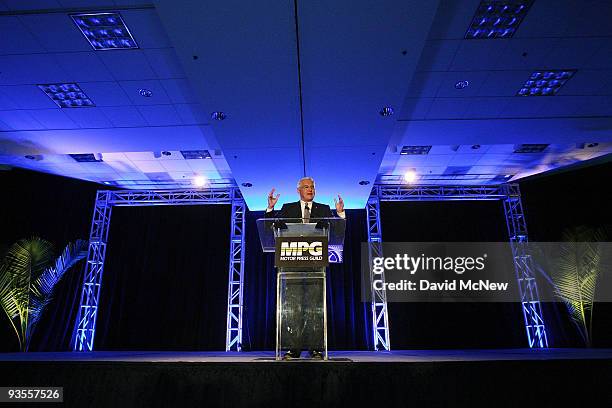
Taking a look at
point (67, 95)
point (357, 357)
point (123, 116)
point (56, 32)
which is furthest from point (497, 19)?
point (67, 95)

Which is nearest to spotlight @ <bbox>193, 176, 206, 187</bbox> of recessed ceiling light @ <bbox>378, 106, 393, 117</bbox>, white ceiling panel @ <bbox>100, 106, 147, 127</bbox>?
white ceiling panel @ <bbox>100, 106, 147, 127</bbox>

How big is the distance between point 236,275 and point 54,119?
4673 mm

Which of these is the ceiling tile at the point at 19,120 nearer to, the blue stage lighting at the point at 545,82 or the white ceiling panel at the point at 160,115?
the white ceiling panel at the point at 160,115

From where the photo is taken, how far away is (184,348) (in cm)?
777

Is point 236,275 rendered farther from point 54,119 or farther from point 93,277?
point 54,119

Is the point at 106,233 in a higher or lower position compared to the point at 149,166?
lower

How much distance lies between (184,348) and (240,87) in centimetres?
597

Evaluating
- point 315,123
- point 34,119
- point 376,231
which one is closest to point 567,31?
point 315,123

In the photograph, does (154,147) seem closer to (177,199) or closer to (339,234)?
(177,199)

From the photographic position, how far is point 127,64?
15.0 ft

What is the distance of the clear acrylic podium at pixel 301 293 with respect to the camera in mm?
2555

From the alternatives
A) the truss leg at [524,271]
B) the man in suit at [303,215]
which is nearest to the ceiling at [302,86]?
the truss leg at [524,271]

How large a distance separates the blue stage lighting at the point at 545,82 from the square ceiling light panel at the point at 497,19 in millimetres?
1056

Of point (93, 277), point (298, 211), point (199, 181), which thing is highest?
point (199, 181)
